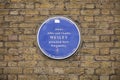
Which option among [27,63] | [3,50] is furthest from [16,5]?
[27,63]

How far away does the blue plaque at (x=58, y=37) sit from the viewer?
4.33 m

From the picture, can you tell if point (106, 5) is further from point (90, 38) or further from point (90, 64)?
point (90, 64)

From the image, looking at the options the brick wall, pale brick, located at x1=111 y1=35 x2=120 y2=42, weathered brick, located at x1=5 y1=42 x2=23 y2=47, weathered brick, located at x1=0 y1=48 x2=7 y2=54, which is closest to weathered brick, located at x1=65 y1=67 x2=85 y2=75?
the brick wall

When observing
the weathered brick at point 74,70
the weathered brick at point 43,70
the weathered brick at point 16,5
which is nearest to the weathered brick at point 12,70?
the weathered brick at point 43,70

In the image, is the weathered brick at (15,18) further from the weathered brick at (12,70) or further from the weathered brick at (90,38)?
the weathered brick at (90,38)

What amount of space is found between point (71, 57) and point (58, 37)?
320 millimetres

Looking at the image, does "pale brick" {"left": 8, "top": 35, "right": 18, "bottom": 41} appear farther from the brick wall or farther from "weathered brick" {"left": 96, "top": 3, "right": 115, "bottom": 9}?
"weathered brick" {"left": 96, "top": 3, "right": 115, "bottom": 9}

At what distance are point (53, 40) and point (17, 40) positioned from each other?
50 cm

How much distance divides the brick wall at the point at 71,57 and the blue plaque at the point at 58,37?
0.07m

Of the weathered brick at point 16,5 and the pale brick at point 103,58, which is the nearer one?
the pale brick at point 103,58

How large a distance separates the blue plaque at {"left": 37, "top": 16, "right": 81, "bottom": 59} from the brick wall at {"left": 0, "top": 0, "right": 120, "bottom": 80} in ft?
0.24

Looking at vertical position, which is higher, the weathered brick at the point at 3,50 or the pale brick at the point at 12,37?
the pale brick at the point at 12,37

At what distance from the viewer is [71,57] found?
4.34 metres

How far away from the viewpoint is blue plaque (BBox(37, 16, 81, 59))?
14.2ft
